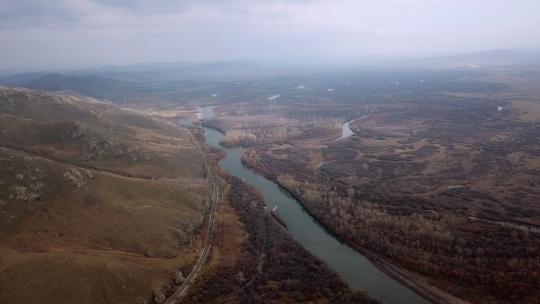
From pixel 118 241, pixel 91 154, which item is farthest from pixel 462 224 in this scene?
pixel 91 154

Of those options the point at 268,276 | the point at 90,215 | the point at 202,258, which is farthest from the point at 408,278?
the point at 90,215

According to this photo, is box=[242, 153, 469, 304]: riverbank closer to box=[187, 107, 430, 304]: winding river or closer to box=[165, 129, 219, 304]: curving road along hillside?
box=[187, 107, 430, 304]: winding river

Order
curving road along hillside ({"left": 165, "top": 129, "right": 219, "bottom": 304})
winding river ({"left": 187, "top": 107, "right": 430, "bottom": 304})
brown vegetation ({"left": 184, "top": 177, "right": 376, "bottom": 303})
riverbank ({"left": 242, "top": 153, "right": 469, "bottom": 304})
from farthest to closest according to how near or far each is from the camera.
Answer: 1. winding river ({"left": 187, "top": 107, "right": 430, "bottom": 304})
2. curving road along hillside ({"left": 165, "top": 129, "right": 219, "bottom": 304})
3. riverbank ({"left": 242, "top": 153, "right": 469, "bottom": 304})
4. brown vegetation ({"left": 184, "top": 177, "right": 376, "bottom": 303})

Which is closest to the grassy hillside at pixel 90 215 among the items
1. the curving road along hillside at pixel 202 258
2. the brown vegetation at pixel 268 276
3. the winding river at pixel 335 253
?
the curving road along hillside at pixel 202 258

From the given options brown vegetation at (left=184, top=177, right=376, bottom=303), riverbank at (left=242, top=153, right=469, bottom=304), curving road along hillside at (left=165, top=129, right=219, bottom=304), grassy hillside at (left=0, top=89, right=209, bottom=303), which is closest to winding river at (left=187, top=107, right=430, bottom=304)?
riverbank at (left=242, top=153, right=469, bottom=304)

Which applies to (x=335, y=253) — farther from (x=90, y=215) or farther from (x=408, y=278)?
(x=90, y=215)

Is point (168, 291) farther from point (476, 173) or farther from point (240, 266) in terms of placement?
point (476, 173)
